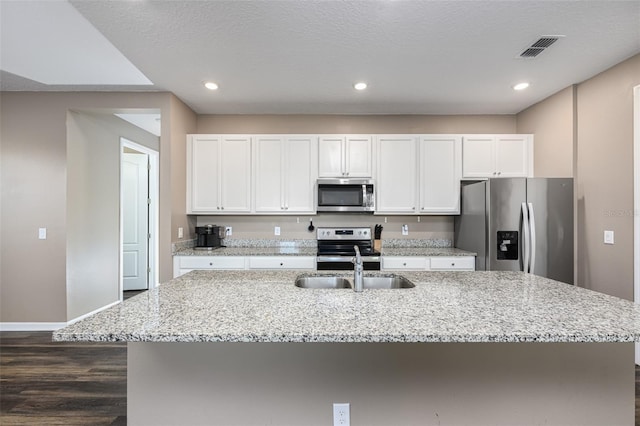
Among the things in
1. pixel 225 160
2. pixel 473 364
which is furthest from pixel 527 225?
pixel 225 160

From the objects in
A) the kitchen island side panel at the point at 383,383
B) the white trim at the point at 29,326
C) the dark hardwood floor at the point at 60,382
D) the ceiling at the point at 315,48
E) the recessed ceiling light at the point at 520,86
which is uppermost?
the ceiling at the point at 315,48

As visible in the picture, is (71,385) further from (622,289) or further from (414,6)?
(622,289)

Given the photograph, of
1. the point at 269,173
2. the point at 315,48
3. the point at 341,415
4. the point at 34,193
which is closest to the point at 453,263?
the point at 269,173

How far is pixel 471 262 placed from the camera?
11.4ft

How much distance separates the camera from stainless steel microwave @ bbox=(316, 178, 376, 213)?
12.3 feet

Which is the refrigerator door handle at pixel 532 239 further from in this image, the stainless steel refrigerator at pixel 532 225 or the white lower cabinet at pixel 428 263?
the white lower cabinet at pixel 428 263

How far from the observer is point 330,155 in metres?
3.85

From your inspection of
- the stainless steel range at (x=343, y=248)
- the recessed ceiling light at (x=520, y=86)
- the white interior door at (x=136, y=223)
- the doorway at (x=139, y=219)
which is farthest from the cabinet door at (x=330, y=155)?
the white interior door at (x=136, y=223)

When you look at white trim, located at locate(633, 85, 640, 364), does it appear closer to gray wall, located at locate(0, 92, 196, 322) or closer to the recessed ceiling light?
the recessed ceiling light

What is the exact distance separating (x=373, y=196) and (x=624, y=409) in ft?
8.80

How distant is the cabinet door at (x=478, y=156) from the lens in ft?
12.5

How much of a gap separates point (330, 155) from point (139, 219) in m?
3.57

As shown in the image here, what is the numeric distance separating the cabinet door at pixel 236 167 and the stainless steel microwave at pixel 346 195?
0.90m

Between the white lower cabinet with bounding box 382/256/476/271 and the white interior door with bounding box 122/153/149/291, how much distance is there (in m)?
4.13
